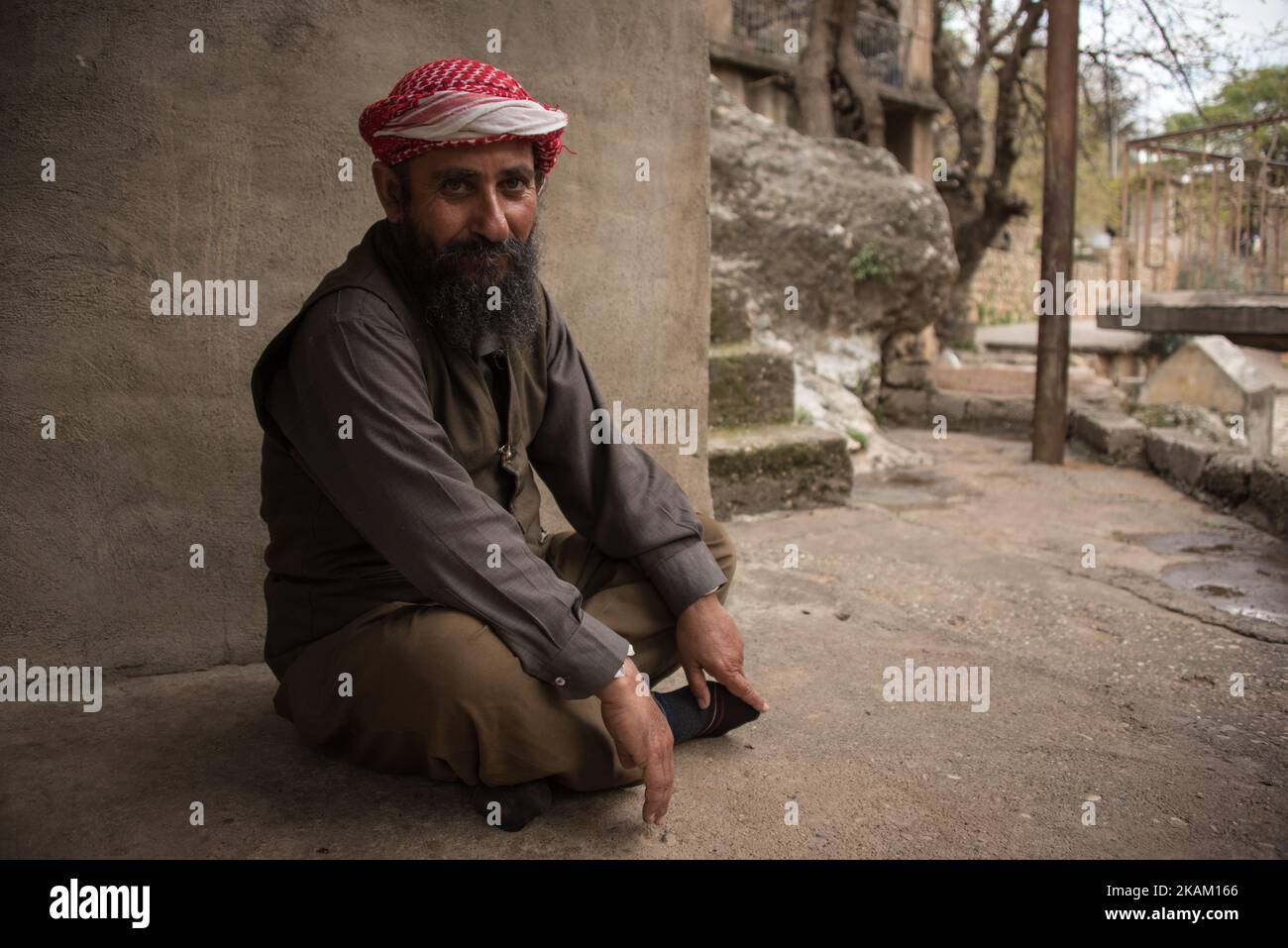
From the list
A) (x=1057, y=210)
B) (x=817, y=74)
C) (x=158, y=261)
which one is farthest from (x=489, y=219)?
(x=817, y=74)

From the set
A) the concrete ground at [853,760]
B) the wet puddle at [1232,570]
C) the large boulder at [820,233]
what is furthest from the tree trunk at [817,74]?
the concrete ground at [853,760]

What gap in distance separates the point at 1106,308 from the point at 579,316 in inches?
292

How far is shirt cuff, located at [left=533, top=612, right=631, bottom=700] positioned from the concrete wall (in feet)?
4.34

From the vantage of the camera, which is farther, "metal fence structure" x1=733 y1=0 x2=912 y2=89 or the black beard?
"metal fence structure" x1=733 y1=0 x2=912 y2=89

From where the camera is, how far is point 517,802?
6.52 ft

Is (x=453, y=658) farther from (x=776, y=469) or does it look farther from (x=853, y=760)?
(x=776, y=469)

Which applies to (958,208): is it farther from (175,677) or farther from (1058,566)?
(175,677)

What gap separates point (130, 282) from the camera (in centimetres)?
267

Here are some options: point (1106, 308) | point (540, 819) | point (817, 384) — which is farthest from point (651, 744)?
point (1106, 308)

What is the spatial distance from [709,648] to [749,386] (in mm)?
3518

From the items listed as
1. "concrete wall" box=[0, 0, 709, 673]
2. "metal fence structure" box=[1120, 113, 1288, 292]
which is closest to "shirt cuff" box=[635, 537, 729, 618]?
"concrete wall" box=[0, 0, 709, 673]

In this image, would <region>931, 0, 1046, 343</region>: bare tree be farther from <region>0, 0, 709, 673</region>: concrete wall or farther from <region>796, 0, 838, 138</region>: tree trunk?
<region>0, 0, 709, 673</region>: concrete wall

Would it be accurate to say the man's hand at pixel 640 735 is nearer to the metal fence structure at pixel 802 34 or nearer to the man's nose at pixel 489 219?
the man's nose at pixel 489 219

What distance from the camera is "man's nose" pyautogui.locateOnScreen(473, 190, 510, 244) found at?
2.12 m
